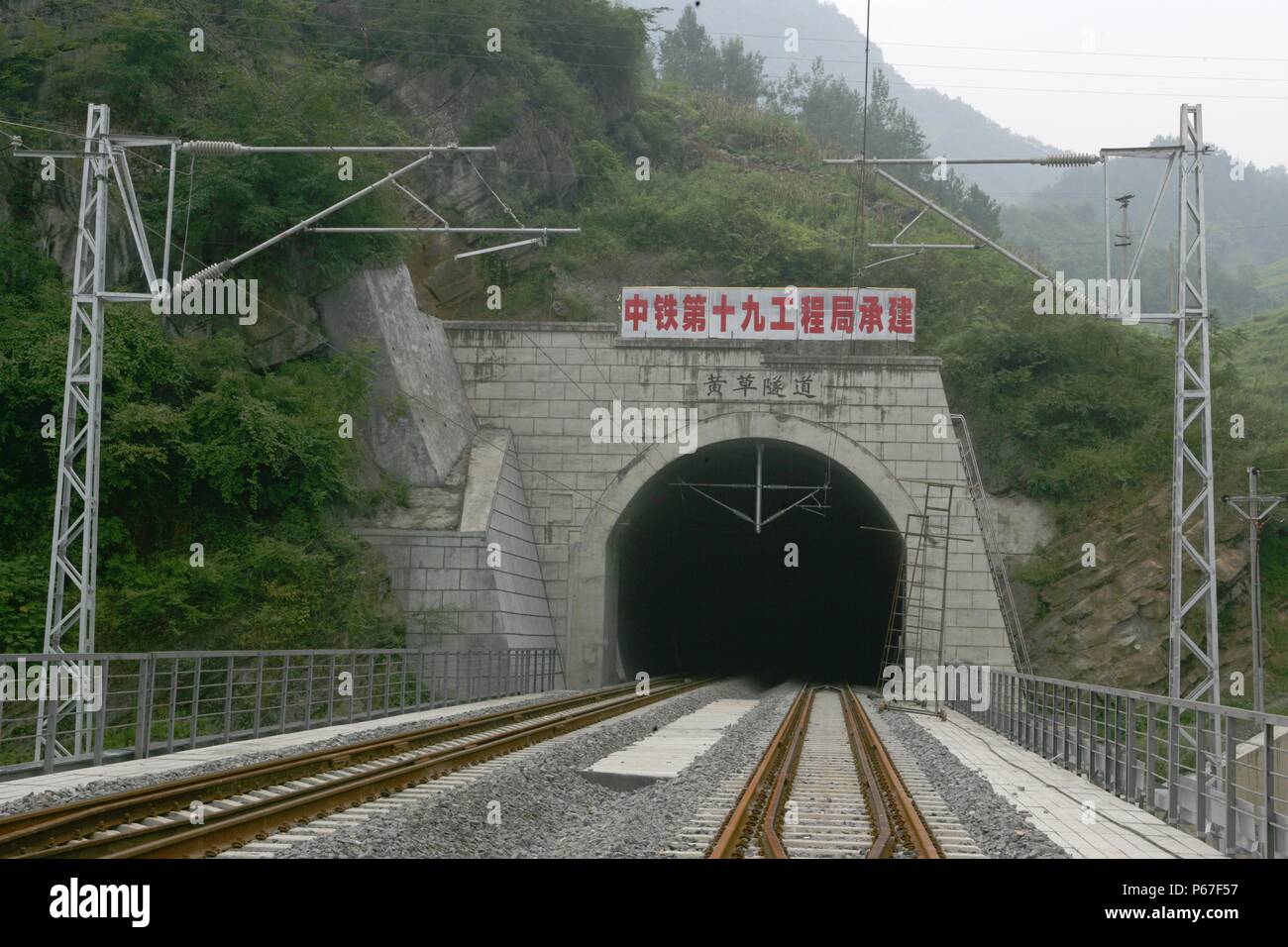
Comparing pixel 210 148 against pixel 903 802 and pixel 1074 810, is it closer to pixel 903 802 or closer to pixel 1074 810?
pixel 903 802

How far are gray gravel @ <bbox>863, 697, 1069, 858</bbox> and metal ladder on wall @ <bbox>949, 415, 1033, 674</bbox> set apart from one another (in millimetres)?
12237

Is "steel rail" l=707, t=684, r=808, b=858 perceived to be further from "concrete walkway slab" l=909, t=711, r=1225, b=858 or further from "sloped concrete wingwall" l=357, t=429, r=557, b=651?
"sloped concrete wingwall" l=357, t=429, r=557, b=651

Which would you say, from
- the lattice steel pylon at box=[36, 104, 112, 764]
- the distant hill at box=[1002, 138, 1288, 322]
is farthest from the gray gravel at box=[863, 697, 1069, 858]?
the distant hill at box=[1002, 138, 1288, 322]

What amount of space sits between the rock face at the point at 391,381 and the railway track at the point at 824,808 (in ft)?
39.6

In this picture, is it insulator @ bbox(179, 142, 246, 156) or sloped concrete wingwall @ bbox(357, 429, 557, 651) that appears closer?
insulator @ bbox(179, 142, 246, 156)

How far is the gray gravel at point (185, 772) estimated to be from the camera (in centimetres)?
946

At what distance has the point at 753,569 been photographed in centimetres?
4609

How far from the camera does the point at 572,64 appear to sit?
4609 cm

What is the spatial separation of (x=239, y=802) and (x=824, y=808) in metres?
4.71

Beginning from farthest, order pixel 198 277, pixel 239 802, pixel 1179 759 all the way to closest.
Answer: pixel 198 277, pixel 1179 759, pixel 239 802

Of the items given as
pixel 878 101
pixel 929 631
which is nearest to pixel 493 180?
pixel 929 631

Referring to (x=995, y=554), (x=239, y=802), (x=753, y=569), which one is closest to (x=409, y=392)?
(x=995, y=554)

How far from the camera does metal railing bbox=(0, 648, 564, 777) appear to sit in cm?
1259

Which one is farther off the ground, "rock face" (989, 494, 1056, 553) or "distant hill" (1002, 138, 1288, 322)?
"distant hill" (1002, 138, 1288, 322)
